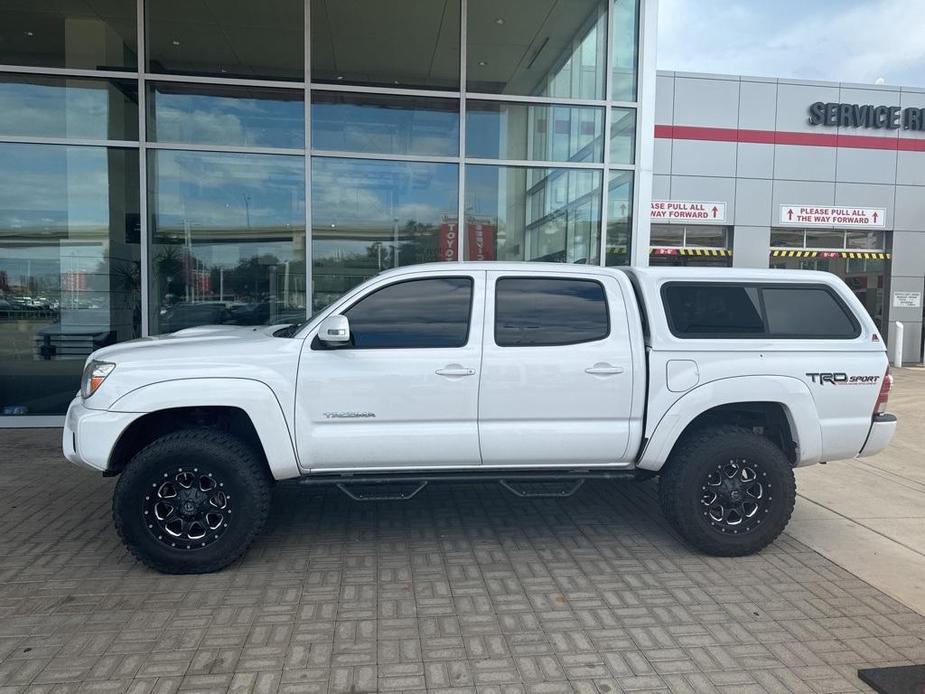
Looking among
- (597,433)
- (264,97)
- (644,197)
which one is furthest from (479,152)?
(597,433)

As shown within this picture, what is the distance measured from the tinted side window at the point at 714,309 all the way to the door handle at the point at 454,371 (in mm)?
1454

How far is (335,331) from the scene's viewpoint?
431cm

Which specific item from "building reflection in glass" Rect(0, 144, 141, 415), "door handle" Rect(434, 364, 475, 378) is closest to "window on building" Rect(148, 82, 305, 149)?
"building reflection in glass" Rect(0, 144, 141, 415)

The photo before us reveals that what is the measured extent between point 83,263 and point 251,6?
158 inches

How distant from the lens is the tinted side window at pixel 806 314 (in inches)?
193

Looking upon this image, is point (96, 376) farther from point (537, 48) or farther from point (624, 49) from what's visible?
point (624, 49)

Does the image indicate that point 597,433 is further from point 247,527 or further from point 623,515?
point 247,527

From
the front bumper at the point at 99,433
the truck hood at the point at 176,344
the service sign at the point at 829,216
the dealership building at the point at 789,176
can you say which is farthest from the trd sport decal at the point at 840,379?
the service sign at the point at 829,216

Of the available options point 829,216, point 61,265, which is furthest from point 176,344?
point 829,216

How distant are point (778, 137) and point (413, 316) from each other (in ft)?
51.2

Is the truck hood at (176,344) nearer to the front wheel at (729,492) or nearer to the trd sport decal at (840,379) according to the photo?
the front wheel at (729,492)

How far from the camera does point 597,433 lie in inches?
183

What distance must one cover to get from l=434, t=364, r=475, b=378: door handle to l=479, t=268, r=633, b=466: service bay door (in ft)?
0.34

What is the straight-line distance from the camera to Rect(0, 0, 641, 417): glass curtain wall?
915 centimetres
